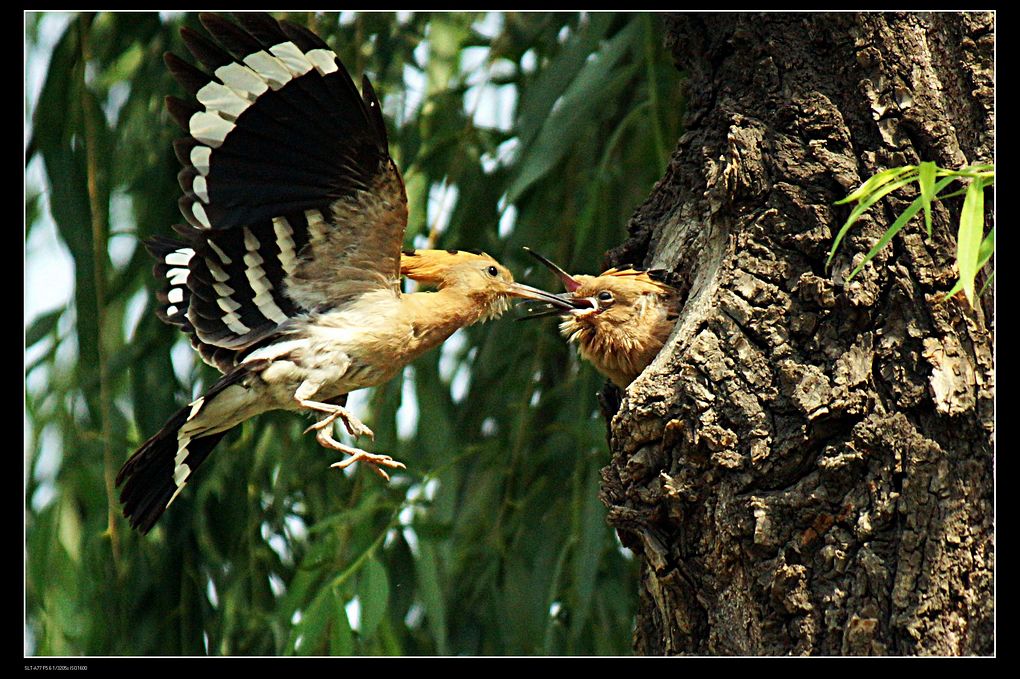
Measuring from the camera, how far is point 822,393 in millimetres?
2369

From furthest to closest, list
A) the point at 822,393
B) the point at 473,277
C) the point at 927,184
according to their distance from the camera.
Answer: the point at 473,277, the point at 822,393, the point at 927,184

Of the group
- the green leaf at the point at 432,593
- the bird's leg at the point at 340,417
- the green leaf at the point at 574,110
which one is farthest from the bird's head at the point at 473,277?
the green leaf at the point at 432,593

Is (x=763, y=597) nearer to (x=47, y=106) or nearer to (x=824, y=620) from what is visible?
(x=824, y=620)

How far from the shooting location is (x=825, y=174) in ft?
8.19

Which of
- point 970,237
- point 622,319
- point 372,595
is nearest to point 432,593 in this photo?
A: point 372,595

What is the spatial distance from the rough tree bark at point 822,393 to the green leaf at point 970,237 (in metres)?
0.41

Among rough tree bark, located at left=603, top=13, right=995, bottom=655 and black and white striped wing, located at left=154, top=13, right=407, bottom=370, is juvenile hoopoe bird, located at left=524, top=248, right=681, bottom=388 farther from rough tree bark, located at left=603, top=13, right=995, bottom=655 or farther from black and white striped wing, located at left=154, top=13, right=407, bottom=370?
black and white striped wing, located at left=154, top=13, right=407, bottom=370

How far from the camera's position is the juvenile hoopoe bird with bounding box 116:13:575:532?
8.45 ft

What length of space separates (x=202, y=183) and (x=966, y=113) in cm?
170

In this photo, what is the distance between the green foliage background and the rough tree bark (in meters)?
0.75

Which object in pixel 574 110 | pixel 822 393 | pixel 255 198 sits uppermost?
pixel 574 110

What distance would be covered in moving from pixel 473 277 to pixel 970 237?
1.42 m

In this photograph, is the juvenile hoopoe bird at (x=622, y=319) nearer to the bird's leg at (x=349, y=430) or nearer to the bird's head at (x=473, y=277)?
the bird's head at (x=473, y=277)

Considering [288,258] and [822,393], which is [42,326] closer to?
[288,258]
